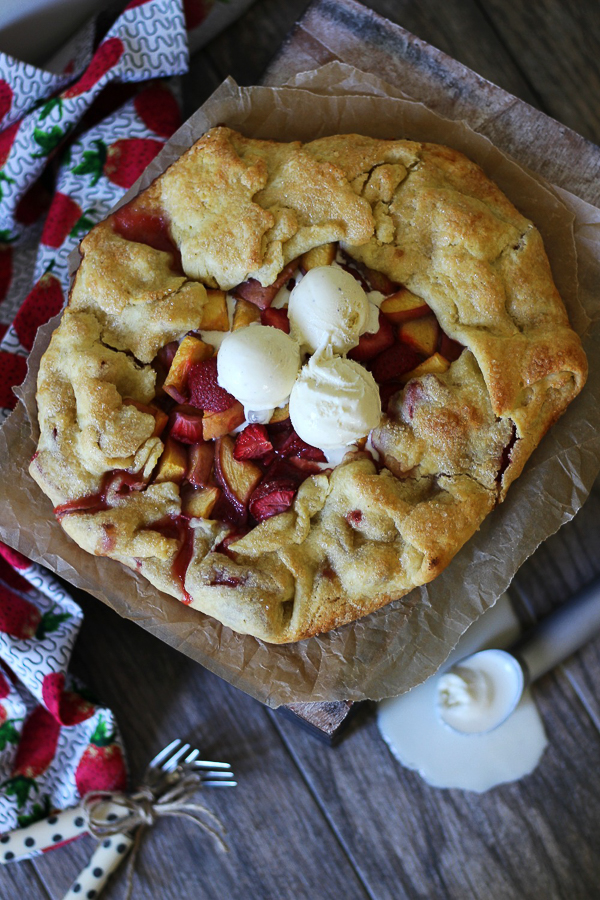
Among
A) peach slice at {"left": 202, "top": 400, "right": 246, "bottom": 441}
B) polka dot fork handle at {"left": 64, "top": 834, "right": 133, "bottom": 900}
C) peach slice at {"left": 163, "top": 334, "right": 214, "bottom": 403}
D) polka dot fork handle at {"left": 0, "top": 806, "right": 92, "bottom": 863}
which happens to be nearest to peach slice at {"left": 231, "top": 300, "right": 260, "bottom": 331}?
peach slice at {"left": 163, "top": 334, "right": 214, "bottom": 403}

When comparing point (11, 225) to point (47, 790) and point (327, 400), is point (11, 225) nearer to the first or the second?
point (327, 400)

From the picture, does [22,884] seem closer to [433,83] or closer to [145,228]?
[145,228]

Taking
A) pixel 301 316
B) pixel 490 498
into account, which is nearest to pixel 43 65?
pixel 301 316

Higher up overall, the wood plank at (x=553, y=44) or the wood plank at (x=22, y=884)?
the wood plank at (x=553, y=44)

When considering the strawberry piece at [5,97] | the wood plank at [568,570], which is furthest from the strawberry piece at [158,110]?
the wood plank at [568,570]

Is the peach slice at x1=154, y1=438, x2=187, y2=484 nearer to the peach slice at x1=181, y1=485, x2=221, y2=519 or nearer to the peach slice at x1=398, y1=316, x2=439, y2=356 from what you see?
the peach slice at x1=181, y1=485, x2=221, y2=519

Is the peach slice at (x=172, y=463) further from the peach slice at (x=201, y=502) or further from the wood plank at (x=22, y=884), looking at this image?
the wood plank at (x=22, y=884)
